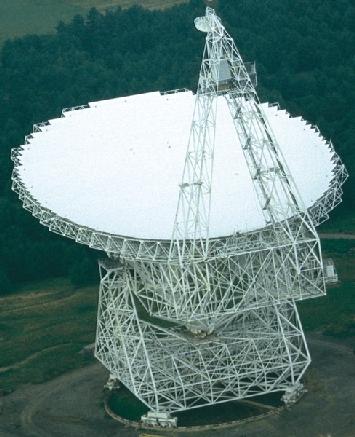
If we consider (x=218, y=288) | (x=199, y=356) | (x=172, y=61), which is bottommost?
(x=199, y=356)

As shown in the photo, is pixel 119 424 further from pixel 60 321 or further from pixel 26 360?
pixel 60 321

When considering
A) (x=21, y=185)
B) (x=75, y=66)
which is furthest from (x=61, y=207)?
(x=75, y=66)

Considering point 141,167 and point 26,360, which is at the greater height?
point 141,167

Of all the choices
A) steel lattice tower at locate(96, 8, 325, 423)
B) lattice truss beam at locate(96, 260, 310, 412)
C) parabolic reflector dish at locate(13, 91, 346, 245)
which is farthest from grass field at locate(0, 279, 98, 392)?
parabolic reflector dish at locate(13, 91, 346, 245)

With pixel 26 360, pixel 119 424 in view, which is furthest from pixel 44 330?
pixel 119 424

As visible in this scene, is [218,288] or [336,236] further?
[336,236]

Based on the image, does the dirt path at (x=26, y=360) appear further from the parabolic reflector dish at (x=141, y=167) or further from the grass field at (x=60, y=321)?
the parabolic reflector dish at (x=141, y=167)
